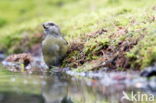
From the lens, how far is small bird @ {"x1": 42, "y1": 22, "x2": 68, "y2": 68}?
39.8 ft

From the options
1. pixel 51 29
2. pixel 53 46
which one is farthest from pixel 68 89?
pixel 51 29

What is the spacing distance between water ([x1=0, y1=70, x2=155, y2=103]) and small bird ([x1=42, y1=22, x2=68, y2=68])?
139cm

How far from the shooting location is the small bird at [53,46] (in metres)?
12.1

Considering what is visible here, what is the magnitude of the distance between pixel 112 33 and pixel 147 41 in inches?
92.1

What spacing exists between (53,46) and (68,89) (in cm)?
303

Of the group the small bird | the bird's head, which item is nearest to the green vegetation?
the small bird

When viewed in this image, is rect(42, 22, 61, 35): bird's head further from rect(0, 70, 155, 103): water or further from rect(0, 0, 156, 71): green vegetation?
rect(0, 70, 155, 103): water

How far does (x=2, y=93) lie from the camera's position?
8867 millimetres

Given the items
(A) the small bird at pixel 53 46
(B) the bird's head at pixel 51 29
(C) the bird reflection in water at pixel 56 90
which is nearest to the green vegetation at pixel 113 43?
(A) the small bird at pixel 53 46

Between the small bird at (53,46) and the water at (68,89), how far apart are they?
1.39 meters

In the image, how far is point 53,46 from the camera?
476 inches

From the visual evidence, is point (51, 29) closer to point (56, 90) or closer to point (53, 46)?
point (53, 46)

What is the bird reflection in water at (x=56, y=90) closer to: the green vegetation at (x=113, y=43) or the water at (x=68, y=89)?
the water at (x=68, y=89)

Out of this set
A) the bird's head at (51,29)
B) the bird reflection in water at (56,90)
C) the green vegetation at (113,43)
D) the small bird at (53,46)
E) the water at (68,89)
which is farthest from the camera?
the bird's head at (51,29)
